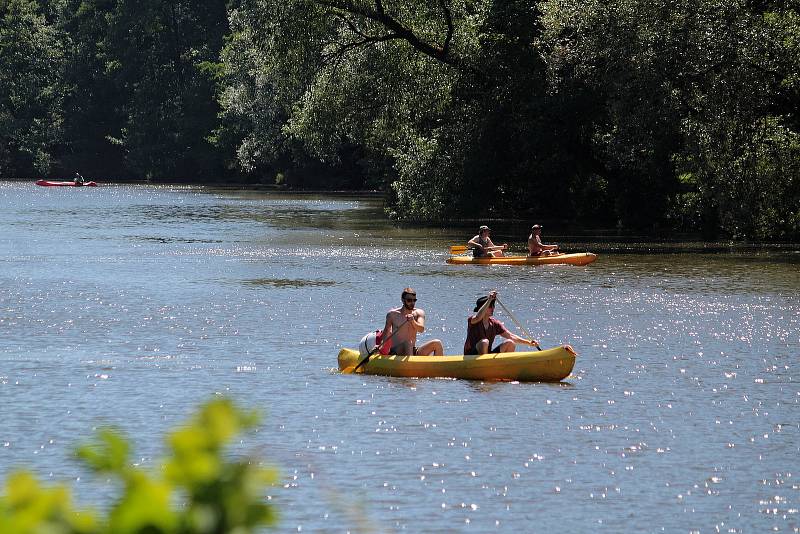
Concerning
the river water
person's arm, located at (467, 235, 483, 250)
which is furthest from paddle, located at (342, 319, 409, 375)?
person's arm, located at (467, 235, 483, 250)

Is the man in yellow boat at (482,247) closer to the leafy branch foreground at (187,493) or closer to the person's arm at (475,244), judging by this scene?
the person's arm at (475,244)

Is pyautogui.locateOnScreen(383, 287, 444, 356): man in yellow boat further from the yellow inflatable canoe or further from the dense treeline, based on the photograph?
the dense treeline

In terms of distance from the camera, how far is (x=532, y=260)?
33.8 metres

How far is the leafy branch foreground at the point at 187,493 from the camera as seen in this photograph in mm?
1933

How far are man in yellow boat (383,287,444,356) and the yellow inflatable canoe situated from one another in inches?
12.7

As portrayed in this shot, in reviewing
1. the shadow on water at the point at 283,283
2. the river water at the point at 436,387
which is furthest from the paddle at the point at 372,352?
the shadow on water at the point at 283,283

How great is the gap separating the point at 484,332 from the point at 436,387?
3.79ft

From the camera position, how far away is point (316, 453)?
1305 cm

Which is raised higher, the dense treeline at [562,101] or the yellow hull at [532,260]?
the dense treeline at [562,101]

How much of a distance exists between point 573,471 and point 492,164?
106ft

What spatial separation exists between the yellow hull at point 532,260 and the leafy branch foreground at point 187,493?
31512mm

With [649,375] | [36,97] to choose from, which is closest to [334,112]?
[649,375]

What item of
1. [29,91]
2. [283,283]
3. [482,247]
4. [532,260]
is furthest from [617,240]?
[29,91]

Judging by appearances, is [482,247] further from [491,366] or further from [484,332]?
[491,366]
